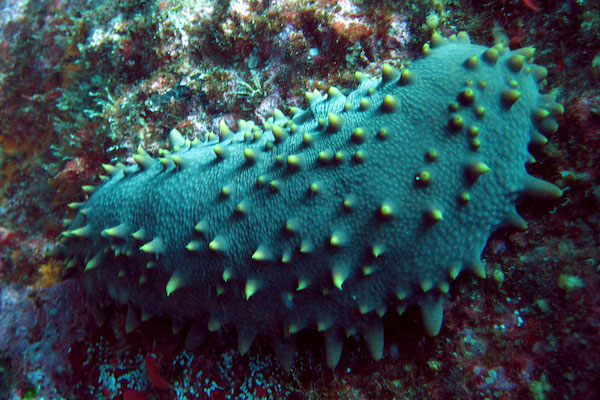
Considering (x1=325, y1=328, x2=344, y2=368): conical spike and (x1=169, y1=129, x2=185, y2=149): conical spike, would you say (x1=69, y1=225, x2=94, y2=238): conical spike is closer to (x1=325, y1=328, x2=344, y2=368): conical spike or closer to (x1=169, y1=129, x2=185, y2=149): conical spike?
(x1=169, y1=129, x2=185, y2=149): conical spike

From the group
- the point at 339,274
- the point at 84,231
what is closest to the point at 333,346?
the point at 339,274

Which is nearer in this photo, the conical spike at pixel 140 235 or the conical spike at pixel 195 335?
the conical spike at pixel 140 235

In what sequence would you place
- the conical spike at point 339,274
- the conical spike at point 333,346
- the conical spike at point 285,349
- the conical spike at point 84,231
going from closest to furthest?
the conical spike at point 339,274 < the conical spike at point 333,346 < the conical spike at point 285,349 < the conical spike at point 84,231

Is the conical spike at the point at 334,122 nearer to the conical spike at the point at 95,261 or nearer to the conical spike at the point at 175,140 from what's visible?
the conical spike at the point at 175,140

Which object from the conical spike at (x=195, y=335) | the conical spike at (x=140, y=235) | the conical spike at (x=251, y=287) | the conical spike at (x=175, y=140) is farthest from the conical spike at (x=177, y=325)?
the conical spike at (x=175, y=140)

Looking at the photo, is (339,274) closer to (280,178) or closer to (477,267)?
(280,178)

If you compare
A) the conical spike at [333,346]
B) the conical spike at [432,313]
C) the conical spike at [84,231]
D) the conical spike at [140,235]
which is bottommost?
the conical spike at [333,346]

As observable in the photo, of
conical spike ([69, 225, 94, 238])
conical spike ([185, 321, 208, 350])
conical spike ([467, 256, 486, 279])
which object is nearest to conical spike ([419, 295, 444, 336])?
conical spike ([467, 256, 486, 279])

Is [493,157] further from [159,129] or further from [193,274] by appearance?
[159,129]
